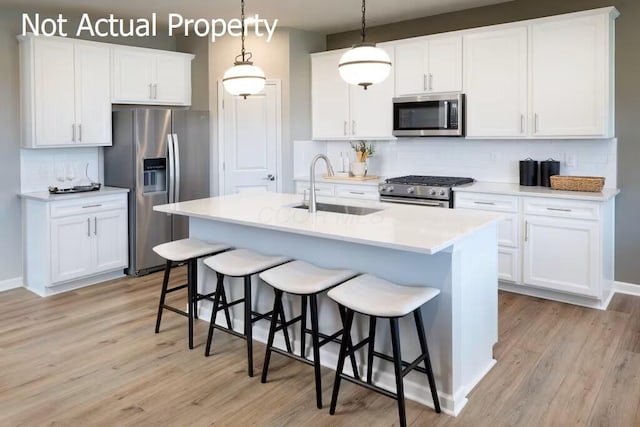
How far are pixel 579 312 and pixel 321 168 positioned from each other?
340cm

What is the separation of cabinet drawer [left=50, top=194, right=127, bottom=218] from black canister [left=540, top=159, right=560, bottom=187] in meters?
4.05

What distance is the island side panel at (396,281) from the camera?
2684mm

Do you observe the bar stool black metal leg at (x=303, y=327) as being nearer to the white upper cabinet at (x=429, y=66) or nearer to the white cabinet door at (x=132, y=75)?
the white upper cabinet at (x=429, y=66)

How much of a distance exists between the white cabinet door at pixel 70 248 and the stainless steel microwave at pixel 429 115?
3273 millimetres

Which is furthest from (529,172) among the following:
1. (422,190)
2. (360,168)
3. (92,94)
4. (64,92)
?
(64,92)

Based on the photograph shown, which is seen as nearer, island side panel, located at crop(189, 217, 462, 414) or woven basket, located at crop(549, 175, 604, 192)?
island side panel, located at crop(189, 217, 462, 414)

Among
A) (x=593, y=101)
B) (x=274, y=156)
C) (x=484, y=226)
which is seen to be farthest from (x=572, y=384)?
(x=274, y=156)

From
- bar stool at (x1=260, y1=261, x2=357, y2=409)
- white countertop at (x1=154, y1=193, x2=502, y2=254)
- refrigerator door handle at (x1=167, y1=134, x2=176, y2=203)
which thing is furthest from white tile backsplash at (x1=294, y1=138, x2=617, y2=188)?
bar stool at (x1=260, y1=261, x2=357, y2=409)

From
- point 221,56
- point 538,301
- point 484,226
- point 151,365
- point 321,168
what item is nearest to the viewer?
point 484,226

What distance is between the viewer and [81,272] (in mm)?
4895

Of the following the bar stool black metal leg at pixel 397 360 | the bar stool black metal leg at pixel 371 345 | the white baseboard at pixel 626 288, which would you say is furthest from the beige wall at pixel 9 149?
the white baseboard at pixel 626 288

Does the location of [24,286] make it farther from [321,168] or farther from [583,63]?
[583,63]

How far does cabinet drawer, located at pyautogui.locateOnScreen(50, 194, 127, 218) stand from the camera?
467 cm

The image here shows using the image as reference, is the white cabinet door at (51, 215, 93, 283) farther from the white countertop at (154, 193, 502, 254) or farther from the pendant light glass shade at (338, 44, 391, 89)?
the pendant light glass shade at (338, 44, 391, 89)
